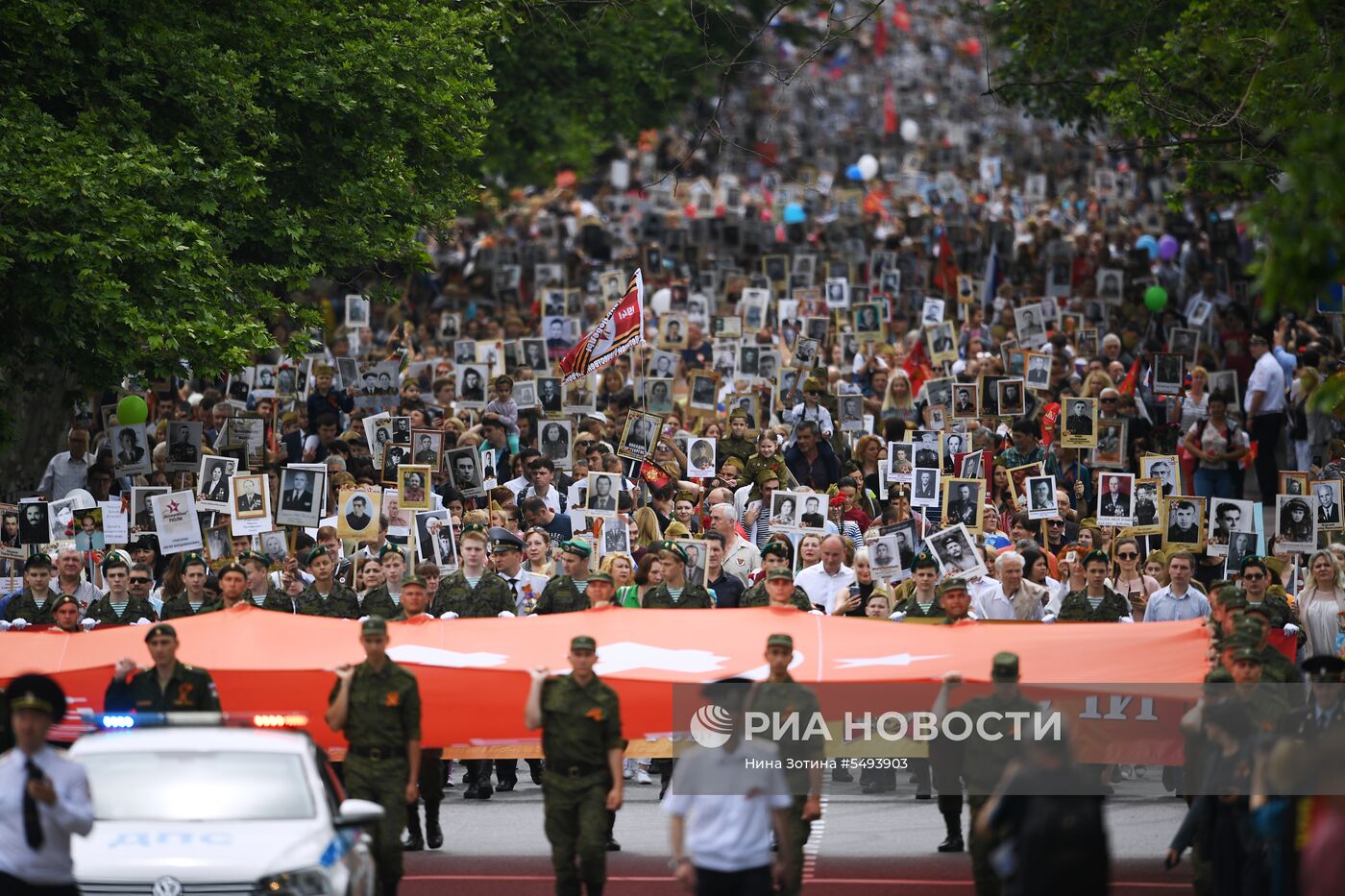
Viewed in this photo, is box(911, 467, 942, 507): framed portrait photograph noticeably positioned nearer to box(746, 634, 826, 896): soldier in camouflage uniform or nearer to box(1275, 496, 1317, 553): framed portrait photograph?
box(1275, 496, 1317, 553): framed portrait photograph

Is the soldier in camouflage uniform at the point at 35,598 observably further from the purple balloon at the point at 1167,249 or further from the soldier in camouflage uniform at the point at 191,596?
the purple balloon at the point at 1167,249

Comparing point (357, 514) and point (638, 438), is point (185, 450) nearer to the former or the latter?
point (357, 514)

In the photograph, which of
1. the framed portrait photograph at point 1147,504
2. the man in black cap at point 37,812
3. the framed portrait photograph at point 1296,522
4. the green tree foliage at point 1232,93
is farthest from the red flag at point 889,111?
the man in black cap at point 37,812

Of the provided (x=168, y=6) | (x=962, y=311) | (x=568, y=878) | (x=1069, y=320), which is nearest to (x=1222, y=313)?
(x=1069, y=320)

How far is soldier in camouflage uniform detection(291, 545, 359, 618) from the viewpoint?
57.9 feet

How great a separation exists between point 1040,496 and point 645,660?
6739 millimetres

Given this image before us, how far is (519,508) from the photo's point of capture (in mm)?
21594

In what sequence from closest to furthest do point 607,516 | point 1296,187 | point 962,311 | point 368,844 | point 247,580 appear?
point 1296,187 < point 368,844 < point 247,580 < point 607,516 < point 962,311

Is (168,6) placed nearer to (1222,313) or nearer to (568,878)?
(568,878)

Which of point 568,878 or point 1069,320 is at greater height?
point 1069,320

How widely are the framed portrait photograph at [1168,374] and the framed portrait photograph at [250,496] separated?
439 inches

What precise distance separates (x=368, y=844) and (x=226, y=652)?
3239 millimetres

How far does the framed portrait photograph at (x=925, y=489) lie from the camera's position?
70.2 feet

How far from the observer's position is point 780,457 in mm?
22656
